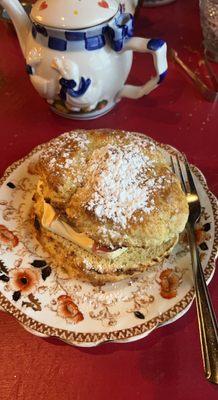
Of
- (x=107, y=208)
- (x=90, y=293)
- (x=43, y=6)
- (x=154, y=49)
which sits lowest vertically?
(x=90, y=293)

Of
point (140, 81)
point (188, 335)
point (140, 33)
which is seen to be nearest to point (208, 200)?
point (188, 335)

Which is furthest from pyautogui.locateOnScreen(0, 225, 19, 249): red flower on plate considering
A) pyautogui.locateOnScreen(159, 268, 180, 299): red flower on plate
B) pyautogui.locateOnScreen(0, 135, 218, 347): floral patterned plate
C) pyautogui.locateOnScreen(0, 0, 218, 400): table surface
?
pyautogui.locateOnScreen(159, 268, 180, 299): red flower on plate

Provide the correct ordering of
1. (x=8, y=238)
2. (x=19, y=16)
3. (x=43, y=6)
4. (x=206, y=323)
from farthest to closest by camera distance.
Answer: (x=19, y=16) < (x=43, y=6) < (x=8, y=238) < (x=206, y=323)

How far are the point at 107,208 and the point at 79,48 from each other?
0.48 meters

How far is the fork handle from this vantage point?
2.27 feet

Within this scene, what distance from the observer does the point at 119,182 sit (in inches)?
31.9

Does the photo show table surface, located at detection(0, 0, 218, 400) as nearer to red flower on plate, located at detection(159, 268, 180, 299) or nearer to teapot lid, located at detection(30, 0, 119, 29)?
red flower on plate, located at detection(159, 268, 180, 299)

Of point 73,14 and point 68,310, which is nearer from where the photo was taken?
point 68,310

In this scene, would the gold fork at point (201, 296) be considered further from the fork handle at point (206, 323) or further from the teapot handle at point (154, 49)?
the teapot handle at point (154, 49)

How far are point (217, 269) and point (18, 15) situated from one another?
0.84 meters

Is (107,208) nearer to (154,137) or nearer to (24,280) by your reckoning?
(24,280)

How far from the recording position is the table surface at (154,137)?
76cm

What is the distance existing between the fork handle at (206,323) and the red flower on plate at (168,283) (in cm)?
4

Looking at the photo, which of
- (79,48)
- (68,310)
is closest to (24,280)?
(68,310)
